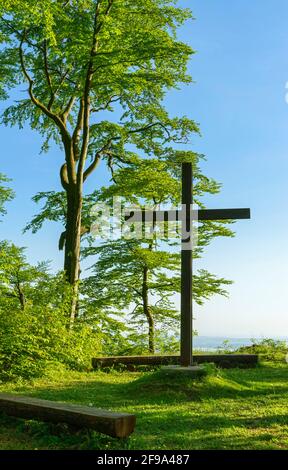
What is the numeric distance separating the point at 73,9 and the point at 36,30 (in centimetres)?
162

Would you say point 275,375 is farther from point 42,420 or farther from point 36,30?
point 36,30

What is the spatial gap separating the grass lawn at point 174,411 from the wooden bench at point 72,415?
0.53 ft

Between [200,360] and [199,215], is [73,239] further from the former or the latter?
[199,215]

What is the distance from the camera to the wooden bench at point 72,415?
5895mm

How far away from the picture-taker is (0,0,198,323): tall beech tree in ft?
58.1

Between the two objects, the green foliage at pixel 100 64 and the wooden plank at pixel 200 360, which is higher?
the green foliage at pixel 100 64

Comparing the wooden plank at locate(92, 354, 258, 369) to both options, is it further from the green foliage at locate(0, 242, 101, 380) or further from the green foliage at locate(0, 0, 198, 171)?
the green foliage at locate(0, 0, 198, 171)

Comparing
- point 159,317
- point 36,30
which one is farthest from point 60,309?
point 36,30

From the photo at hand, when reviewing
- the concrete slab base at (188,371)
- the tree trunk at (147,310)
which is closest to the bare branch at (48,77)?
the tree trunk at (147,310)

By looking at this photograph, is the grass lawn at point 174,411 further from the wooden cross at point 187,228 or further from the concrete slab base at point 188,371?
Result: the wooden cross at point 187,228

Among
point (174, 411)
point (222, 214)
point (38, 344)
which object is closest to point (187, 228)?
point (222, 214)

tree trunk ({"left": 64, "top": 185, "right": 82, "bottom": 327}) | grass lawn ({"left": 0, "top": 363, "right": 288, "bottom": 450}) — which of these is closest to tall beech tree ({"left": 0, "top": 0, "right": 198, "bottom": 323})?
tree trunk ({"left": 64, "top": 185, "right": 82, "bottom": 327})

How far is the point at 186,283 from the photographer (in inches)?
414

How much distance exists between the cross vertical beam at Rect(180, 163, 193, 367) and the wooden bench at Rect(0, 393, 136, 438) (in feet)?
12.4
